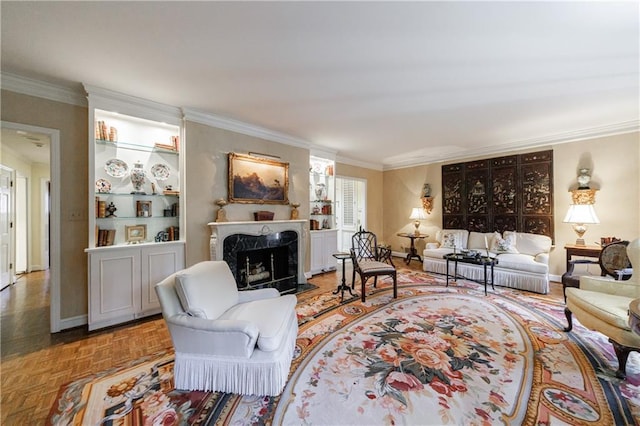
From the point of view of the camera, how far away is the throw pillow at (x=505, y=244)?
15.0 ft

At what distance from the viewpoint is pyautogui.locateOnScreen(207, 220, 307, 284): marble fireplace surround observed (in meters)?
3.39

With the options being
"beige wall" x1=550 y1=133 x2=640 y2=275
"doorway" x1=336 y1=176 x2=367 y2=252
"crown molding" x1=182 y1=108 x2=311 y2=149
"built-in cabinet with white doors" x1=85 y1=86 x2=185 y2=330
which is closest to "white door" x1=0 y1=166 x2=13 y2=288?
"built-in cabinet with white doors" x1=85 y1=86 x2=185 y2=330

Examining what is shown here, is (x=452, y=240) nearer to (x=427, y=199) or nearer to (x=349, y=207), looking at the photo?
(x=427, y=199)

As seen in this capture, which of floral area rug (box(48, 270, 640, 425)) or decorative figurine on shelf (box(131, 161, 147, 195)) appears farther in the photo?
decorative figurine on shelf (box(131, 161, 147, 195))

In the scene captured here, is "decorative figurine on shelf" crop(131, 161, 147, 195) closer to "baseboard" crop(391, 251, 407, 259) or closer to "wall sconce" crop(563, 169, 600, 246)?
"baseboard" crop(391, 251, 407, 259)

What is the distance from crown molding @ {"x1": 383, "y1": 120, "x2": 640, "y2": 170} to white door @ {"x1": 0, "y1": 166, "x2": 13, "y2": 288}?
27.2 feet

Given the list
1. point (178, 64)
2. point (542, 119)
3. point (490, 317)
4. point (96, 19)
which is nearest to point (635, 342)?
point (490, 317)

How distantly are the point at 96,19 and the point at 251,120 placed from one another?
2.05 m

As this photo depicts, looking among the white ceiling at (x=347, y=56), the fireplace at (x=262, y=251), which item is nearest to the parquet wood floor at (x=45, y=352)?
the fireplace at (x=262, y=251)

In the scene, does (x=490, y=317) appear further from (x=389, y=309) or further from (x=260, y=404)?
(x=260, y=404)

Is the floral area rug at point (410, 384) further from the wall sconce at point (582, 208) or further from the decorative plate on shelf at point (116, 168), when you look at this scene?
the decorative plate on shelf at point (116, 168)

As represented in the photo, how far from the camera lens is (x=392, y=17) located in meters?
1.70

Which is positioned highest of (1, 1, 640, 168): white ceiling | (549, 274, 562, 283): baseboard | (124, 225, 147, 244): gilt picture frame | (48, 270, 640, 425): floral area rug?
(1, 1, 640, 168): white ceiling

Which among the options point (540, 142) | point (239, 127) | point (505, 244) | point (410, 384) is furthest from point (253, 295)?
point (540, 142)
